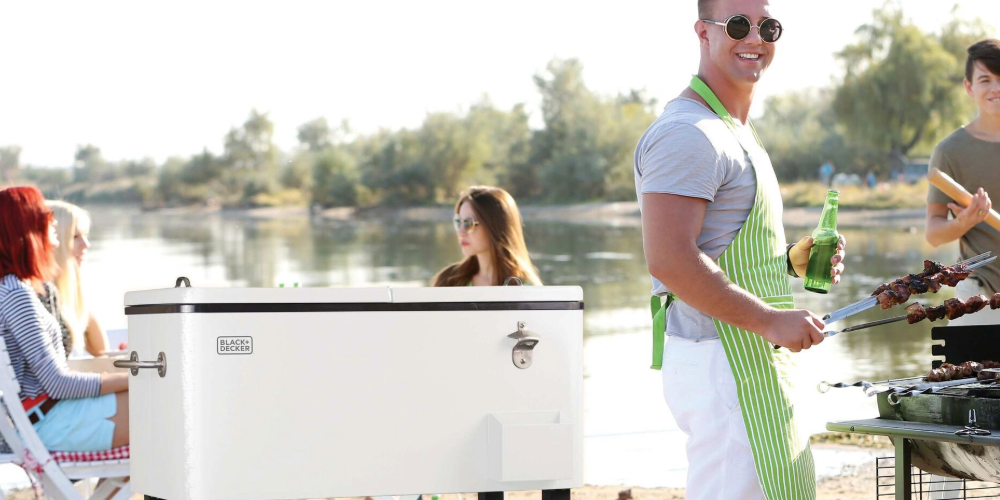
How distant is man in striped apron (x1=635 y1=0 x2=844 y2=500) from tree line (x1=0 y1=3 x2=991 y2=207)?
46.1 meters

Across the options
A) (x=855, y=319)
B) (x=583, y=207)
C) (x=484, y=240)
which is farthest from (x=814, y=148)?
(x=484, y=240)

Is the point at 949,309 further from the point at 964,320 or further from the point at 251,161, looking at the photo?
the point at 251,161

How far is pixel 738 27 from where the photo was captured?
231cm

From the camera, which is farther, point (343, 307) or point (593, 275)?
point (593, 275)

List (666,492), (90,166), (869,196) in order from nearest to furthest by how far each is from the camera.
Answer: (666,492) → (869,196) → (90,166)

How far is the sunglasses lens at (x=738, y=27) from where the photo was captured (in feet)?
7.57

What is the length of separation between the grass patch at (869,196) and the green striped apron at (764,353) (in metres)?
41.0

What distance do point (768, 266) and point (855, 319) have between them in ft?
46.3

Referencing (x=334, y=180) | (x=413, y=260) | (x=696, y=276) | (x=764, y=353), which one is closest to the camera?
(x=696, y=276)

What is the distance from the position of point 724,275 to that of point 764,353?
209 millimetres

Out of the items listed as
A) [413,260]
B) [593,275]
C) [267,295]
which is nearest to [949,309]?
[267,295]

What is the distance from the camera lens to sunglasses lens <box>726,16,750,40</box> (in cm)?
231

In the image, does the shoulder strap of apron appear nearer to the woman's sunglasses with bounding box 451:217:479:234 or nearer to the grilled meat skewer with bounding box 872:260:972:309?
the grilled meat skewer with bounding box 872:260:972:309

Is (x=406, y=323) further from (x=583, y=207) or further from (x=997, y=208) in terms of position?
(x=583, y=207)
